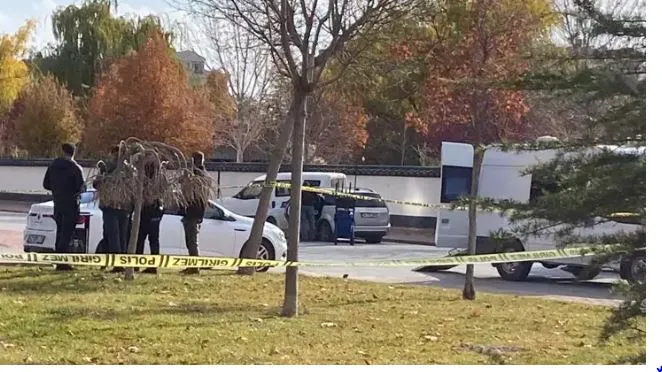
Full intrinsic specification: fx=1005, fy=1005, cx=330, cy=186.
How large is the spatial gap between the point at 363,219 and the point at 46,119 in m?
19.7

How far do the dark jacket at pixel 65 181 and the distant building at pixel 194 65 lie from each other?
27.2 metres

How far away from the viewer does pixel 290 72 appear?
1083cm

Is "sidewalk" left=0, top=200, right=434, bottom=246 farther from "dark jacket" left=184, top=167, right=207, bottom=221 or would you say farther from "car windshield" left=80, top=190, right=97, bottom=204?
"dark jacket" left=184, top=167, right=207, bottom=221

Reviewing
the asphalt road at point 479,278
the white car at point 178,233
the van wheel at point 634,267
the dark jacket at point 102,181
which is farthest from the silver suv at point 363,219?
the van wheel at point 634,267

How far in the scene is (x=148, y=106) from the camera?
35.3 metres

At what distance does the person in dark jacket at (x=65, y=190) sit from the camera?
44.7 feet

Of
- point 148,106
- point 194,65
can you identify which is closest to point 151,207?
point 148,106

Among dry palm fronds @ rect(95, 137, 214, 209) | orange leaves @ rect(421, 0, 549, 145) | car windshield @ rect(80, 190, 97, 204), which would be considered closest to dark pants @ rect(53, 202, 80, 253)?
dry palm fronds @ rect(95, 137, 214, 209)

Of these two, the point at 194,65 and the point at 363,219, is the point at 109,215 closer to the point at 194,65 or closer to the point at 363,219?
the point at 363,219

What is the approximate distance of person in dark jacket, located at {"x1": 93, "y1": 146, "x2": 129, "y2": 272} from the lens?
42.5 feet

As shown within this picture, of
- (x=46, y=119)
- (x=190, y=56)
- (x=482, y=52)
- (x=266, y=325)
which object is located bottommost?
(x=266, y=325)

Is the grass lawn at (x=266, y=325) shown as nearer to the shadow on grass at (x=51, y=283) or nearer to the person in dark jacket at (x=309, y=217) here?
the shadow on grass at (x=51, y=283)

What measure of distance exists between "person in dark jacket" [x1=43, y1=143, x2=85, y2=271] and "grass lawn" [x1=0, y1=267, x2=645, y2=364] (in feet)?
2.22
